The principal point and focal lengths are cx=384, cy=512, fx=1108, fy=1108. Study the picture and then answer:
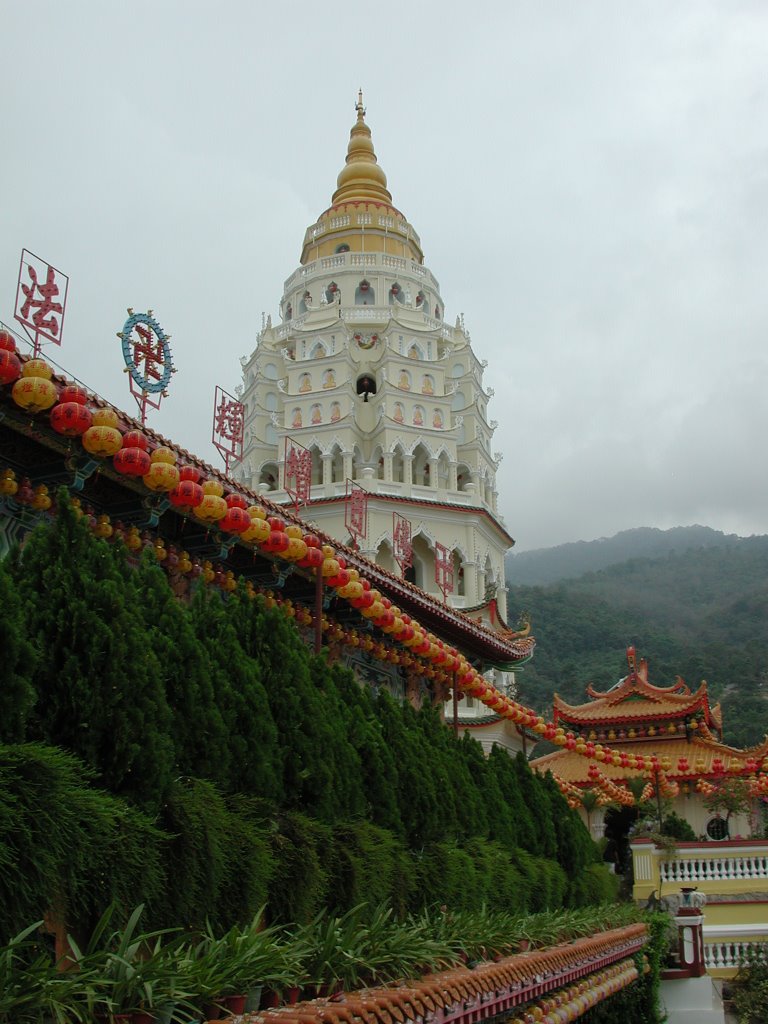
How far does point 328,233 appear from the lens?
1761 inches

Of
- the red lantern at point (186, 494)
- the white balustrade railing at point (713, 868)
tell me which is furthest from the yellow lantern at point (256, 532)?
the white balustrade railing at point (713, 868)

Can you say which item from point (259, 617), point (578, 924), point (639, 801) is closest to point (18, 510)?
point (259, 617)

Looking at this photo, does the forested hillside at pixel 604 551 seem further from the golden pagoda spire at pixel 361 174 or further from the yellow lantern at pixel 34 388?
the yellow lantern at pixel 34 388

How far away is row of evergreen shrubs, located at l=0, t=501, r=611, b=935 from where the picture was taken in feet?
16.4

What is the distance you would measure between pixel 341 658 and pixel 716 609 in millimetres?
83416

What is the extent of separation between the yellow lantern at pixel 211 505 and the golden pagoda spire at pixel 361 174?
37265 mm

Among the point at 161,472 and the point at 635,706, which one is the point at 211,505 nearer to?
the point at 161,472

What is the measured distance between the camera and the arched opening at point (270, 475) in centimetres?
4003

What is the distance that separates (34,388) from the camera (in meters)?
8.43

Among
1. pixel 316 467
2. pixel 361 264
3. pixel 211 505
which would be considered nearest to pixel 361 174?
pixel 361 264

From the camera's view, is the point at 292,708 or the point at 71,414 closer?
the point at 292,708

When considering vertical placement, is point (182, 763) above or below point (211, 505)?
below

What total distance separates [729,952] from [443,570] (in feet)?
57.3

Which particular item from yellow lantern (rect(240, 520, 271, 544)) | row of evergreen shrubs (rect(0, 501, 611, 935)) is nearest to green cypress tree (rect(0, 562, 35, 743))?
row of evergreen shrubs (rect(0, 501, 611, 935))
